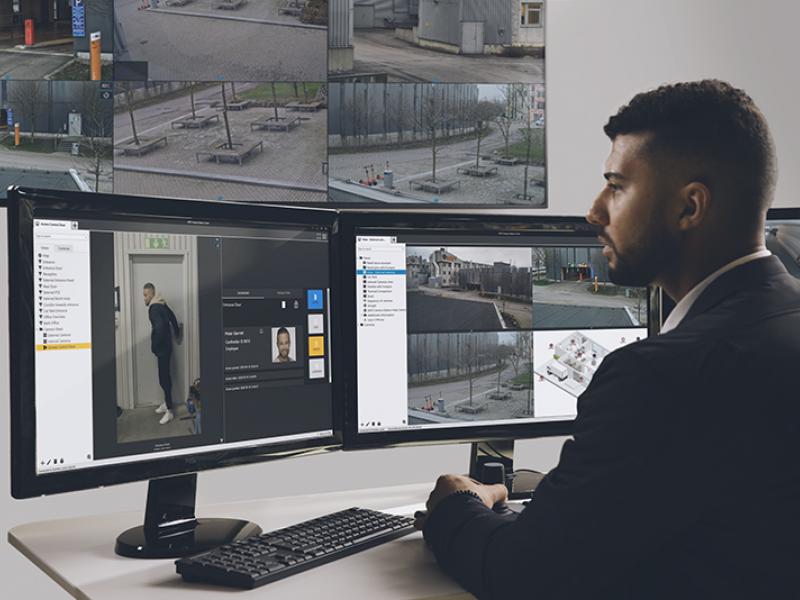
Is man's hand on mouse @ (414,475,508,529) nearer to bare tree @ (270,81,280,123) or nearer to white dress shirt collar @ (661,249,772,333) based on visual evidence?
white dress shirt collar @ (661,249,772,333)

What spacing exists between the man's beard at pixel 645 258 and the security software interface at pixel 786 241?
2.61ft

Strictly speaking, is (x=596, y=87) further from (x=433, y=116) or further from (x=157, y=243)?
(x=157, y=243)

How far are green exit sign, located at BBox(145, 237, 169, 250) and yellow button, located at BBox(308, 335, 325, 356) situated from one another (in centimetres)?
30

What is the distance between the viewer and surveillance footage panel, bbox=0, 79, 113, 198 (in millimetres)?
1995

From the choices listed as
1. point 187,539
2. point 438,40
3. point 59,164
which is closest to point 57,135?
point 59,164

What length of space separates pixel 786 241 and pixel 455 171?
72cm

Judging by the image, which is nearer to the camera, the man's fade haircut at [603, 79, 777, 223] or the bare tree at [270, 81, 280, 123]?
the man's fade haircut at [603, 79, 777, 223]

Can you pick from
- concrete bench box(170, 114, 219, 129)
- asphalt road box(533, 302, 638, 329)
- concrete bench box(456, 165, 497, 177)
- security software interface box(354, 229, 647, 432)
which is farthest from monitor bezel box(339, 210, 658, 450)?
concrete bench box(170, 114, 219, 129)

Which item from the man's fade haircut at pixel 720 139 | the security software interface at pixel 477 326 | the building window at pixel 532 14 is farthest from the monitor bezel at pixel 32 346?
the building window at pixel 532 14

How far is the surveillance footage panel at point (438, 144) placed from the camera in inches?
87.9

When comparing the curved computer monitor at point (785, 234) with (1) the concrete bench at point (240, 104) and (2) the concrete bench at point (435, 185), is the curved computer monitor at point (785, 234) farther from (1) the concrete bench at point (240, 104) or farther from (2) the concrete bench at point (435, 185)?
(1) the concrete bench at point (240, 104)

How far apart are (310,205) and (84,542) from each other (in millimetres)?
950

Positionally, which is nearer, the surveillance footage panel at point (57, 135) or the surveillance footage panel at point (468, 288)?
the surveillance footage panel at point (468, 288)

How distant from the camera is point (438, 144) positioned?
229 cm
